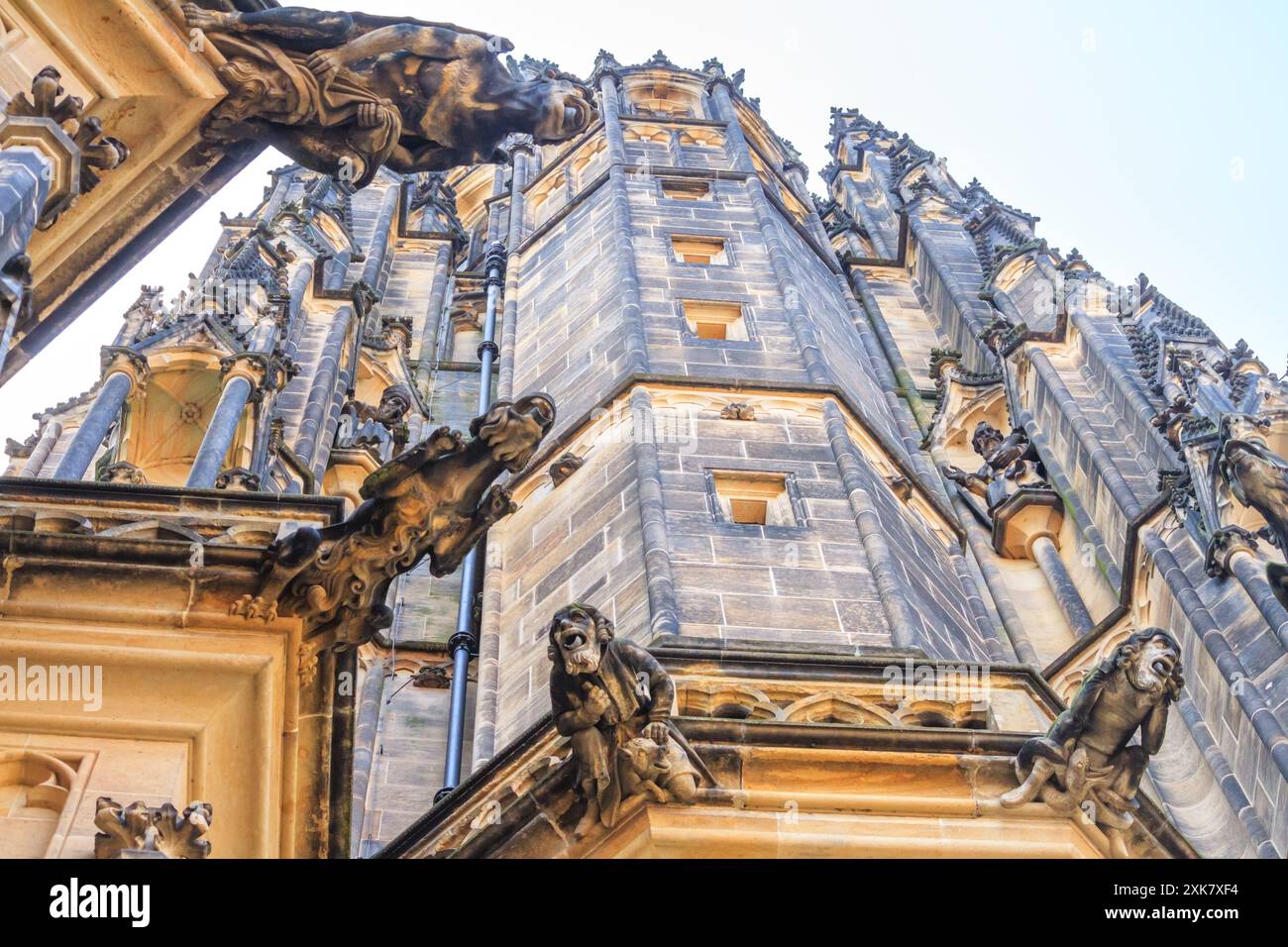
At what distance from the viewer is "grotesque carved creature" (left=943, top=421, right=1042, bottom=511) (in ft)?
69.5

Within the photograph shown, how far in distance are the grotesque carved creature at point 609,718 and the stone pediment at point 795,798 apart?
0.26 ft

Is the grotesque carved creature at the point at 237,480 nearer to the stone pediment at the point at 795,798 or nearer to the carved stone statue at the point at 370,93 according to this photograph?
the stone pediment at the point at 795,798

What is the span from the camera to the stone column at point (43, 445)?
18734mm

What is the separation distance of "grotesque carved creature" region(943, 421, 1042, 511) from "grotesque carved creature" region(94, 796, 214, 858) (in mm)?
14716

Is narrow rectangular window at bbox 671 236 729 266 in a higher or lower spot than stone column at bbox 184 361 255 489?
higher

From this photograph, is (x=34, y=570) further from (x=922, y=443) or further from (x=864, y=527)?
(x=922, y=443)

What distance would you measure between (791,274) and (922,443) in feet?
9.21

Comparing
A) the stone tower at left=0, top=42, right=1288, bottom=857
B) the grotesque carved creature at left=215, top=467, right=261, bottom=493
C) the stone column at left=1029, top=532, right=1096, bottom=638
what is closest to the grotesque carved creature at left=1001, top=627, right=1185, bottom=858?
the stone tower at left=0, top=42, right=1288, bottom=857

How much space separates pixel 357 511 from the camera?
28.5 ft
